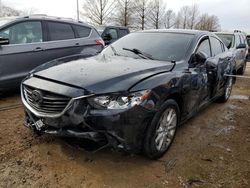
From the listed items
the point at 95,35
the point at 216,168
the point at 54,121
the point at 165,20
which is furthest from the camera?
the point at 165,20

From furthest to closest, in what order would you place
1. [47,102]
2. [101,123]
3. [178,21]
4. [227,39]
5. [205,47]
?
[178,21], [227,39], [205,47], [47,102], [101,123]

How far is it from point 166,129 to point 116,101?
910mm

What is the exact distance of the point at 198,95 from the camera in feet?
13.5

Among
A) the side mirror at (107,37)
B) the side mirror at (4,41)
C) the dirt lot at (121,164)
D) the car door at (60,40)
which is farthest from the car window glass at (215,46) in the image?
the side mirror at (107,37)

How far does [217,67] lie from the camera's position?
4.89m

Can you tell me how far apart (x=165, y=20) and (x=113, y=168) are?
40659mm

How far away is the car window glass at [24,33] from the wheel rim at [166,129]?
3511 mm

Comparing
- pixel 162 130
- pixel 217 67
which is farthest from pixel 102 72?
pixel 217 67

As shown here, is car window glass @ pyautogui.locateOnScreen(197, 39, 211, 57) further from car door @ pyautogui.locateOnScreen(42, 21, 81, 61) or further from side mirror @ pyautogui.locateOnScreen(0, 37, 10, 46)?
side mirror @ pyautogui.locateOnScreen(0, 37, 10, 46)

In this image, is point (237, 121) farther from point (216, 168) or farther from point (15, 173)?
point (15, 173)

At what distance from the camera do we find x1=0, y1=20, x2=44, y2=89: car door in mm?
5125

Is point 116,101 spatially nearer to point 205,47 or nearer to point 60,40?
point 205,47

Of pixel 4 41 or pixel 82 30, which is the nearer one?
pixel 4 41

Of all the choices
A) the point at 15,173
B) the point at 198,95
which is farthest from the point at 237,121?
the point at 15,173
